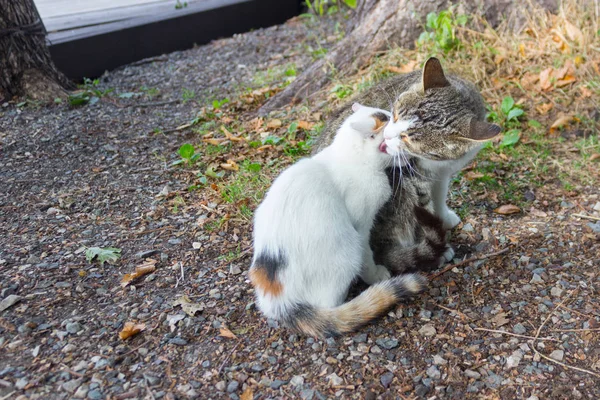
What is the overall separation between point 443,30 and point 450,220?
74.1 inches

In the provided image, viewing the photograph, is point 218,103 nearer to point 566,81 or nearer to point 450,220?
point 450,220

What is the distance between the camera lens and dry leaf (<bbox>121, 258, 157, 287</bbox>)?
2352 mm

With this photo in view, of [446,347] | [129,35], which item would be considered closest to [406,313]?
[446,347]

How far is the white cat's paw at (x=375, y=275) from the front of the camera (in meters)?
2.29

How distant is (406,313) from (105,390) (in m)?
1.22

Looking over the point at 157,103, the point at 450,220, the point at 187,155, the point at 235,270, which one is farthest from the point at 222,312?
the point at 157,103

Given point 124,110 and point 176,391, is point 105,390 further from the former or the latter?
point 124,110

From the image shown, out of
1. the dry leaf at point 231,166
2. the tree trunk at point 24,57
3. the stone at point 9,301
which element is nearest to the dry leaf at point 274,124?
the dry leaf at point 231,166

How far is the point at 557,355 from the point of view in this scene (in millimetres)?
1917

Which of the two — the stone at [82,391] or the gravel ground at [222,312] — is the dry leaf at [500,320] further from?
the stone at [82,391]

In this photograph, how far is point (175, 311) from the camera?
2.19 meters

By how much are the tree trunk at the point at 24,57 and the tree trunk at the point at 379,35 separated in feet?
5.93

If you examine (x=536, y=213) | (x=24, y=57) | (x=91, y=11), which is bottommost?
(x=536, y=213)

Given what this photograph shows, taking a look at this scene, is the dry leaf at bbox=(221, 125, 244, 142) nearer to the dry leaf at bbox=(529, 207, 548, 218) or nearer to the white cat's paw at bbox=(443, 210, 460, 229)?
the white cat's paw at bbox=(443, 210, 460, 229)
